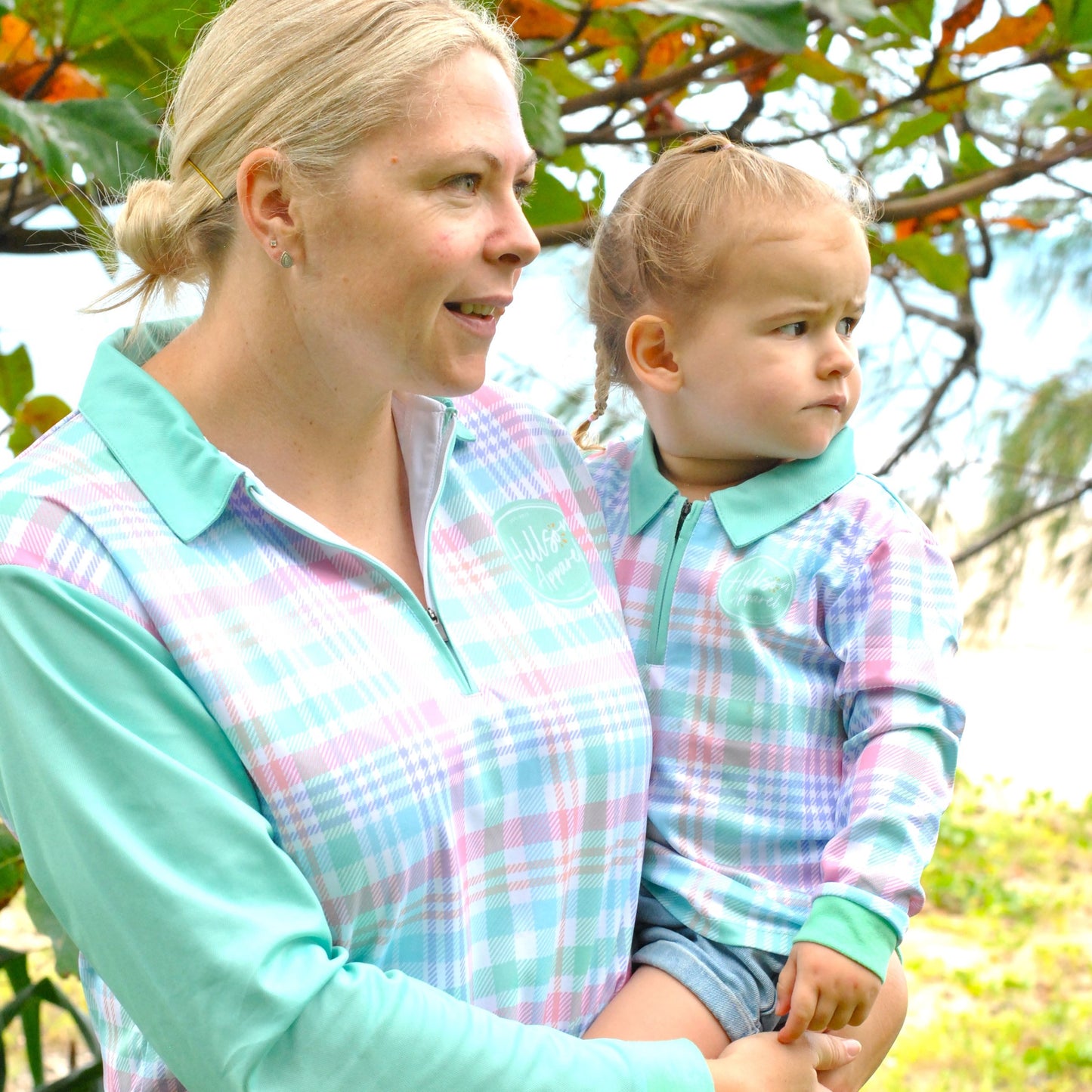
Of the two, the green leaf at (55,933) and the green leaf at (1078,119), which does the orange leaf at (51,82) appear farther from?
the green leaf at (1078,119)

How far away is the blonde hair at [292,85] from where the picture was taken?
124cm

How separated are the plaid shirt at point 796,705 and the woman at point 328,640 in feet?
0.23

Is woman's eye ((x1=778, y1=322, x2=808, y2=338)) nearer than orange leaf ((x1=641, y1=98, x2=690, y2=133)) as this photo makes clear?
Yes

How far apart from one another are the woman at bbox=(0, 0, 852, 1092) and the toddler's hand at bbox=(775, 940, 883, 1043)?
0.12 feet

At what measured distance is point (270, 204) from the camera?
1.28 meters

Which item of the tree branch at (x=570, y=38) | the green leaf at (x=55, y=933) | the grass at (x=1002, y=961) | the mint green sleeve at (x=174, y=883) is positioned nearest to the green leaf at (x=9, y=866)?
the green leaf at (x=55, y=933)

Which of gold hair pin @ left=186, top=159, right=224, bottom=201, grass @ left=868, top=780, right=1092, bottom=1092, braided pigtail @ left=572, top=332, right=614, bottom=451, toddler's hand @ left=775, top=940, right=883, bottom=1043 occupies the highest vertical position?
gold hair pin @ left=186, top=159, right=224, bottom=201

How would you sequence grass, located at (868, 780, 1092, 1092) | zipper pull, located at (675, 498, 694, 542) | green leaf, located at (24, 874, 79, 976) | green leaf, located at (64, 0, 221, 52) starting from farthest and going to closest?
grass, located at (868, 780, 1092, 1092)
green leaf, located at (24, 874, 79, 976)
green leaf, located at (64, 0, 221, 52)
zipper pull, located at (675, 498, 694, 542)

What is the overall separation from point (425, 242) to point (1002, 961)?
369 cm

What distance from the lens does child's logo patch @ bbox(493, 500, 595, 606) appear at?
141 cm

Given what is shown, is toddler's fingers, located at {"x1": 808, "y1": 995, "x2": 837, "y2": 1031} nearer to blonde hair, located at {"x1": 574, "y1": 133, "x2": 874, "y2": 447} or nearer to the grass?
blonde hair, located at {"x1": 574, "y1": 133, "x2": 874, "y2": 447}

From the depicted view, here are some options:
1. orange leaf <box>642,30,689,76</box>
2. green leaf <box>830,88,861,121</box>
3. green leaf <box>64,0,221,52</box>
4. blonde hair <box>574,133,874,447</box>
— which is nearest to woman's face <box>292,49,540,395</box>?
blonde hair <box>574,133,874,447</box>

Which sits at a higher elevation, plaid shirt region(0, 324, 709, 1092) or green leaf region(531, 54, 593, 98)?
green leaf region(531, 54, 593, 98)

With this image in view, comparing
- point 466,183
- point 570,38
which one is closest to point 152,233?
point 466,183
